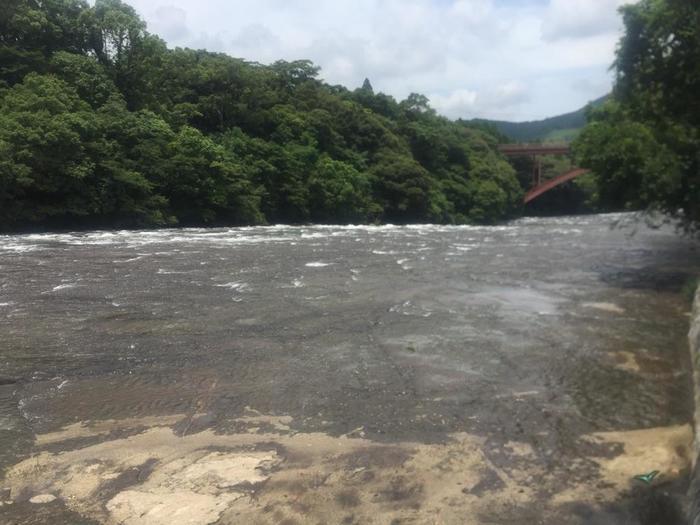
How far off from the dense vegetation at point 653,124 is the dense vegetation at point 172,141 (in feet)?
61.6

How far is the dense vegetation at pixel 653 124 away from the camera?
1373 cm

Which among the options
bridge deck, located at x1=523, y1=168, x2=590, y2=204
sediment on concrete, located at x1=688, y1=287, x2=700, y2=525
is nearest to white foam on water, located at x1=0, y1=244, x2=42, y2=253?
sediment on concrete, located at x1=688, y1=287, x2=700, y2=525

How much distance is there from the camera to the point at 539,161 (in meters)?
68.1

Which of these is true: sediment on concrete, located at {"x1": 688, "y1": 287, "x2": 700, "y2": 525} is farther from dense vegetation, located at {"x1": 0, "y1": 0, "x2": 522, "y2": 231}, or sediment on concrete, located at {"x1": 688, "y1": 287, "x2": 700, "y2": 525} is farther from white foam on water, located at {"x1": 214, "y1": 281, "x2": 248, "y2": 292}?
dense vegetation, located at {"x1": 0, "y1": 0, "x2": 522, "y2": 231}

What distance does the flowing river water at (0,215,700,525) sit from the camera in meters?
4.61

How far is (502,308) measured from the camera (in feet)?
37.2

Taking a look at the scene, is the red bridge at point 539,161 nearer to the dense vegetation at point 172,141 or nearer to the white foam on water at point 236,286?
the dense vegetation at point 172,141

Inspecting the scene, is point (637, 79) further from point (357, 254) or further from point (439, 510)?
point (439, 510)

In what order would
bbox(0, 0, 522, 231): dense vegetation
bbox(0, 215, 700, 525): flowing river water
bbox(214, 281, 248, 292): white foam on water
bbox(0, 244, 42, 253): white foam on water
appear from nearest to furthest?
1. bbox(0, 215, 700, 525): flowing river water
2. bbox(214, 281, 248, 292): white foam on water
3. bbox(0, 244, 42, 253): white foam on water
4. bbox(0, 0, 522, 231): dense vegetation

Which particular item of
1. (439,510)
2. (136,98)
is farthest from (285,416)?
(136,98)

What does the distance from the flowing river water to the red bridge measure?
Result: 46.6 meters

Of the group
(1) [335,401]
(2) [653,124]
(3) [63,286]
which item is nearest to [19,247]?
(3) [63,286]

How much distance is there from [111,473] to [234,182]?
2852 centimetres

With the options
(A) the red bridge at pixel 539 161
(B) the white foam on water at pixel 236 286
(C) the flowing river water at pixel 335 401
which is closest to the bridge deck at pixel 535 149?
(A) the red bridge at pixel 539 161
